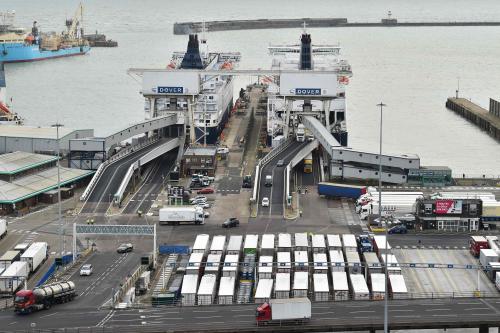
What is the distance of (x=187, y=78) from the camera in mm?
56250

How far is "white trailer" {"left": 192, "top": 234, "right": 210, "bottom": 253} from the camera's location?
35.3 metres

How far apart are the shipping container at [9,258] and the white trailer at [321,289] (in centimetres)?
1043

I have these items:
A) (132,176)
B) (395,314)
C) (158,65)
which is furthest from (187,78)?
(158,65)

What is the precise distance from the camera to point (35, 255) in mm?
34625

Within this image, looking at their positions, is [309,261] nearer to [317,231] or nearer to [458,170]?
[317,231]

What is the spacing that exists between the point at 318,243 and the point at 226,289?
5.94 m

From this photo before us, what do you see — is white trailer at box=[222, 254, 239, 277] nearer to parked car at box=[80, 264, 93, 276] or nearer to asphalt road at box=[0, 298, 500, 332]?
asphalt road at box=[0, 298, 500, 332]

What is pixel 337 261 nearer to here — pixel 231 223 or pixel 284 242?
pixel 284 242

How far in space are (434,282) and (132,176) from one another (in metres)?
18.3

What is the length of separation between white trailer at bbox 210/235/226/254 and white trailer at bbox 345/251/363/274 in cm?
445

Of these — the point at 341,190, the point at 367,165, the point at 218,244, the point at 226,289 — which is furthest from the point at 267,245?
the point at 367,165

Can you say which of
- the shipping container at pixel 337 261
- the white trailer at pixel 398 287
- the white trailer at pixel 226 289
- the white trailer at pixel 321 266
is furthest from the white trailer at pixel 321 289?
the white trailer at pixel 226 289

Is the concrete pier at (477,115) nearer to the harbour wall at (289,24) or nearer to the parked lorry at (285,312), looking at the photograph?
the parked lorry at (285,312)

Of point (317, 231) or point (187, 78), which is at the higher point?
point (187, 78)
